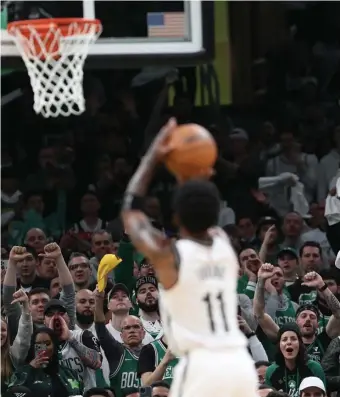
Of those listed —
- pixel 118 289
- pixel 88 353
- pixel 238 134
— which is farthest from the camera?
pixel 238 134

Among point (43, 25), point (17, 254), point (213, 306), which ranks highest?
point (43, 25)

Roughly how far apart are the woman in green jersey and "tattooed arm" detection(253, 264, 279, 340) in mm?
720

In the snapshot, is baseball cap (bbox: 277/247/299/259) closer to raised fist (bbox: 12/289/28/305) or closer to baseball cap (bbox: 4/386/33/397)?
raised fist (bbox: 12/289/28/305)

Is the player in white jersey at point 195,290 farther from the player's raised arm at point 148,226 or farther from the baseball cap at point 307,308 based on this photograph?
the baseball cap at point 307,308

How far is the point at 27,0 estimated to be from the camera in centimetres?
1223

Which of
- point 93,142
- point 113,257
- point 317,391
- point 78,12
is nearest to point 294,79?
point 93,142

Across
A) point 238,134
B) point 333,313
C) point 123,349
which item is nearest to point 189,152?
point 123,349

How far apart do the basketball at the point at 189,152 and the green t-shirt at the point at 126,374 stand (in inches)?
201

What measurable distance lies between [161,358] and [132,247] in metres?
2.22

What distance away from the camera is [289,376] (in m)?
12.2

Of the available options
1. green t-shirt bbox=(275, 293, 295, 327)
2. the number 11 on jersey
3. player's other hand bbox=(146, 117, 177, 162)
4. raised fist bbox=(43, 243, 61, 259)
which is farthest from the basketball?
green t-shirt bbox=(275, 293, 295, 327)

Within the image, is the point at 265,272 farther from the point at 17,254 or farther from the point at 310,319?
the point at 17,254

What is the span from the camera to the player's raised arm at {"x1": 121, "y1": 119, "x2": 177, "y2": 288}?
7332 mm

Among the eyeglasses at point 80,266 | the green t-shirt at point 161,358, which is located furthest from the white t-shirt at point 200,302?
the eyeglasses at point 80,266
